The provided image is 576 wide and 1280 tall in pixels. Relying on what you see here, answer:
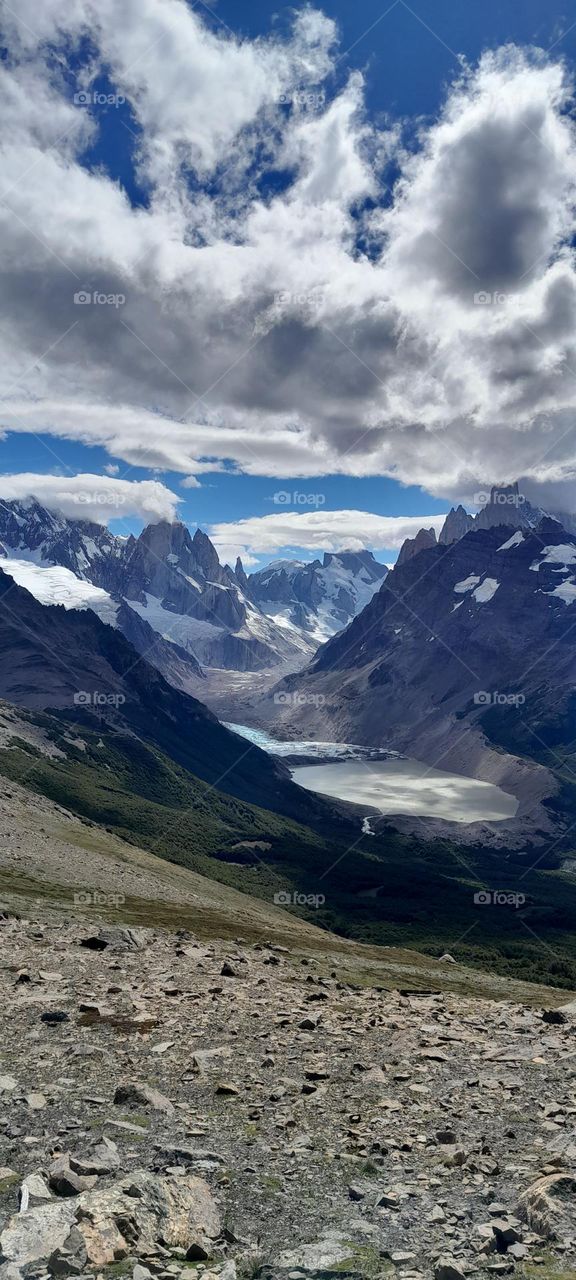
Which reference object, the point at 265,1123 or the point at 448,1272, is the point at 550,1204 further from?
the point at 265,1123

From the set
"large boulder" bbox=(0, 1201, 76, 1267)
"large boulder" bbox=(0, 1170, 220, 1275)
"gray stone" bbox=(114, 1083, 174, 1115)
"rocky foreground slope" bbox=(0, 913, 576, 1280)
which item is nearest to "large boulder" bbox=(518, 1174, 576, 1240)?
"rocky foreground slope" bbox=(0, 913, 576, 1280)

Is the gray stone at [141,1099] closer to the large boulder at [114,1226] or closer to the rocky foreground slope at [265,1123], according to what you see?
the rocky foreground slope at [265,1123]

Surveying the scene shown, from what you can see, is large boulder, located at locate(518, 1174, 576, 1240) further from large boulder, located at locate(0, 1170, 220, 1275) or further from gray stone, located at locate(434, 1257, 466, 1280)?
large boulder, located at locate(0, 1170, 220, 1275)

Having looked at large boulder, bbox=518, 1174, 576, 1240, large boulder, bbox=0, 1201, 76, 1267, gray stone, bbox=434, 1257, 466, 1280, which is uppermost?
large boulder, bbox=518, 1174, 576, 1240

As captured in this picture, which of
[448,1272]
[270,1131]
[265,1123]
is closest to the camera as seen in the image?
[448,1272]

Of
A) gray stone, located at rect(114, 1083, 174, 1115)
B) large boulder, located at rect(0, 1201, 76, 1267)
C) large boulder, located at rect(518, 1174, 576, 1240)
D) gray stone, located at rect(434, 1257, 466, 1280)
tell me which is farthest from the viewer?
gray stone, located at rect(114, 1083, 174, 1115)

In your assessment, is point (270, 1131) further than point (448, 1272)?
Yes

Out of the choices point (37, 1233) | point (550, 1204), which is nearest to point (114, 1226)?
point (37, 1233)

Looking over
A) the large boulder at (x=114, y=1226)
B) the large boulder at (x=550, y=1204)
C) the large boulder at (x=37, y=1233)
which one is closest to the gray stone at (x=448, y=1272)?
the large boulder at (x=550, y=1204)
